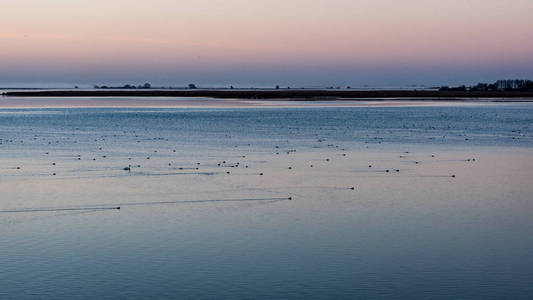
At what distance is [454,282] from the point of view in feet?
32.8

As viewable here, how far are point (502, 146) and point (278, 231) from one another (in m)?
18.3

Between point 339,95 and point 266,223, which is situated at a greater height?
point 266,223

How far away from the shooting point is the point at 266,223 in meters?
13.6

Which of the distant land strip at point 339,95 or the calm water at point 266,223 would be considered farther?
the distant land strip at point 339,95

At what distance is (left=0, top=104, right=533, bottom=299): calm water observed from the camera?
9992 mm

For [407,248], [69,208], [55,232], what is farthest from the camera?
[69,208]

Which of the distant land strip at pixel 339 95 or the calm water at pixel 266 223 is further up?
the calm water at pixel 266 223

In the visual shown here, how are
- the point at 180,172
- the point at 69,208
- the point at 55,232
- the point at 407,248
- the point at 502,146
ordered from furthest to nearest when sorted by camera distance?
the point at 502,146 → the point at 180,172 → the point at 69,208 → the point at 55,232 → the point at 407,248

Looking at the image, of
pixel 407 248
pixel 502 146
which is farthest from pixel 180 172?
pixel 502 146

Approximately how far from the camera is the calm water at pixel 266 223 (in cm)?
999

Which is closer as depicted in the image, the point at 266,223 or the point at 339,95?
the point at 266,223

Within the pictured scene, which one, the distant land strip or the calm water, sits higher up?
the calm water

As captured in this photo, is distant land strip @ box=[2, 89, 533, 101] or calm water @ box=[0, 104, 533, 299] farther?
distant land strip @ box=[2, 89, 533, 101]

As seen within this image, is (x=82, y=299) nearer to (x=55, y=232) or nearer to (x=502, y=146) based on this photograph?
(x=55, y=232)
